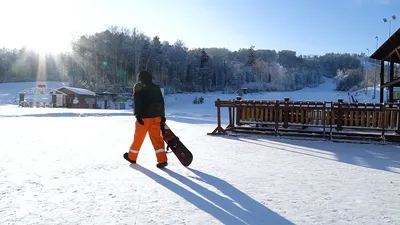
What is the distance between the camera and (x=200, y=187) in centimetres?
488

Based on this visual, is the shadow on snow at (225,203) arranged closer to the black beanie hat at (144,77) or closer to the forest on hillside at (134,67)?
the black beanie hat at (144,77)

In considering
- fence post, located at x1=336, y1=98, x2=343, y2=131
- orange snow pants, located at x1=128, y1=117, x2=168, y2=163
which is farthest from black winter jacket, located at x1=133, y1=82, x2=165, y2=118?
fence post, located at x1=336, y1=98, x2=343, y2=131

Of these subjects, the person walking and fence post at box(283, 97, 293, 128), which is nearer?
the person walking

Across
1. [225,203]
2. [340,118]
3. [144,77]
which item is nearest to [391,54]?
[340,118]

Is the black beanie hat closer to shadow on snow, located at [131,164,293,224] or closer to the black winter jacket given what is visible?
the black winter jacket

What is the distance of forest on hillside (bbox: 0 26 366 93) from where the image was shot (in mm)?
65938

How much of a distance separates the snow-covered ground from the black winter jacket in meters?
1.00

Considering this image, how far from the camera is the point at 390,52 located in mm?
19516

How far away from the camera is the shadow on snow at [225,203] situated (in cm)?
366

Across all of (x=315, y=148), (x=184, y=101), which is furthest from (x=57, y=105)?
(x=315, y=148)

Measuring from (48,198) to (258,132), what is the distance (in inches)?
328

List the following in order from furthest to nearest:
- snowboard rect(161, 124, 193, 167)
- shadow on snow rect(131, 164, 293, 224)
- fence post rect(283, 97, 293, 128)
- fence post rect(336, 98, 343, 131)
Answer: fence post rect(283, 97, 293, 128) < fence post rect(336, 98, 343, 131) < snowboard rect(161, 124, 193, 167) < shadow on snow rect(131, 164, 293, 224)

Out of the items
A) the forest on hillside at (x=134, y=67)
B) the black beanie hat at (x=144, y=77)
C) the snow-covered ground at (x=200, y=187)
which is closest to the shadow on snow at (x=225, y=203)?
the snow-covered ground at (x=200, y=187)

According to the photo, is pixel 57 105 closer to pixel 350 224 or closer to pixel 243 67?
pixel 350 224
